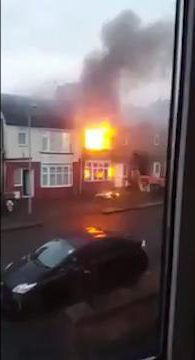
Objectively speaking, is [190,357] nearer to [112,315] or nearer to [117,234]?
[112,315]

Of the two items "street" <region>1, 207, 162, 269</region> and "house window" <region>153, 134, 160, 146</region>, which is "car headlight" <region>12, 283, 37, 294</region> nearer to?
"street" <region>1, 207, 162, 269</region>

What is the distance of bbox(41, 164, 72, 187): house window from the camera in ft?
3.18

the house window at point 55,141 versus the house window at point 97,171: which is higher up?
the house window at point 55,141

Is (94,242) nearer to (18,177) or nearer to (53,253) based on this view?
(53,253)

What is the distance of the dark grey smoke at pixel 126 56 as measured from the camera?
0.93m

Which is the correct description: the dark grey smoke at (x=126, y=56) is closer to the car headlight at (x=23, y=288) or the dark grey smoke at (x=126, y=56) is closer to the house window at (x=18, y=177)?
the house window at (x=18, y=177)

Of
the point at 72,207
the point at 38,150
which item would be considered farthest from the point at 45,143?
the point at 72,207

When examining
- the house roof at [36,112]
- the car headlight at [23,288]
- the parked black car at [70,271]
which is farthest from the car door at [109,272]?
the house roof at [36,112]

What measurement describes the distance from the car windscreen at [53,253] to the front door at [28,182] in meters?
0.09

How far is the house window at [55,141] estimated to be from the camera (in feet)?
3.15

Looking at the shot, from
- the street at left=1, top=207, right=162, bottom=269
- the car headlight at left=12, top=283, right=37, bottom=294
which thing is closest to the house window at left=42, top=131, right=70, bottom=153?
the street at left=1, top=207, right=162, bottom=269

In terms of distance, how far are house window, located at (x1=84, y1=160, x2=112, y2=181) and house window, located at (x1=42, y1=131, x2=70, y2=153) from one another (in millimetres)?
49

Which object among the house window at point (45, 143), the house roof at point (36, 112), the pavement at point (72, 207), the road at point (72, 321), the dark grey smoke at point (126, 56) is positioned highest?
the dark grey smoke at point (126, 56)

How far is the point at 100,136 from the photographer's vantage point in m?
0.98
